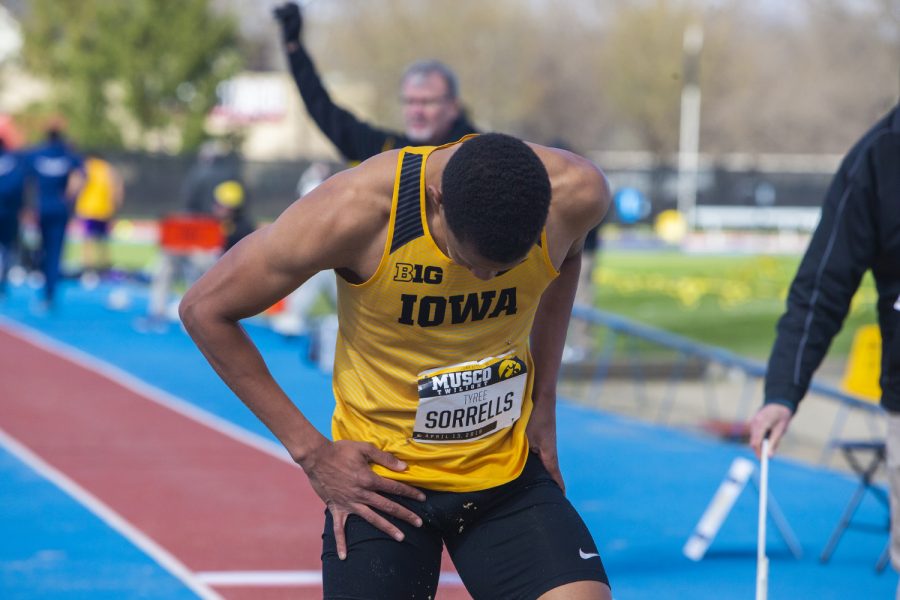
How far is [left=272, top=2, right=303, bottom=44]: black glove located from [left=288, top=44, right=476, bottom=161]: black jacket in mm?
101

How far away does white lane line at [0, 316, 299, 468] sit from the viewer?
368 inches

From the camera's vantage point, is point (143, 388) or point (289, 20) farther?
point (143, 388)

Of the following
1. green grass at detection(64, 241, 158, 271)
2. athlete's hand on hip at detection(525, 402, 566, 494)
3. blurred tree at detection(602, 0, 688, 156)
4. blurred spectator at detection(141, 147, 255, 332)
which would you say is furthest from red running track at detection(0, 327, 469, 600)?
blurred tree at detection(602, 0, 688, 156)

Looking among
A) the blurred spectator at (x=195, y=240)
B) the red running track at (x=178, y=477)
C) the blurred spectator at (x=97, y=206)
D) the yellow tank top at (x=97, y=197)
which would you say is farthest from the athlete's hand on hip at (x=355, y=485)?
the yellow tank top at (x=97, y=197)

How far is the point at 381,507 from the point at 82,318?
14.4 m

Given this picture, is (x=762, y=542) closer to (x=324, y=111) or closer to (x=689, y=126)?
(x=324, y=111)

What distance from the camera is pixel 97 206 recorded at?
21.8m

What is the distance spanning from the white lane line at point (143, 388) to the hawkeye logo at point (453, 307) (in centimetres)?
548

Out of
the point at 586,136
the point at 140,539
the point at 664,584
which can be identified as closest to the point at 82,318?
the point at 140,539

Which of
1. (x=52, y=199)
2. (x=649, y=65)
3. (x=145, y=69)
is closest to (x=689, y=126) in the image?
(x=649, y=65)

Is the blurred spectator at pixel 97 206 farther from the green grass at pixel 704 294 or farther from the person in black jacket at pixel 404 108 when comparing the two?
the person in black jacket at pixel 404 108

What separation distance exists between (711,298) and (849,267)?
62.8ft

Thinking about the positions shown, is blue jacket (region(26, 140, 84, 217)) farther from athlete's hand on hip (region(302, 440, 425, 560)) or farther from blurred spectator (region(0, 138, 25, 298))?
athlete's hand on hip (region(302, 440, 425, 560))

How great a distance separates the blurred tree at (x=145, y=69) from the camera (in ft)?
151
